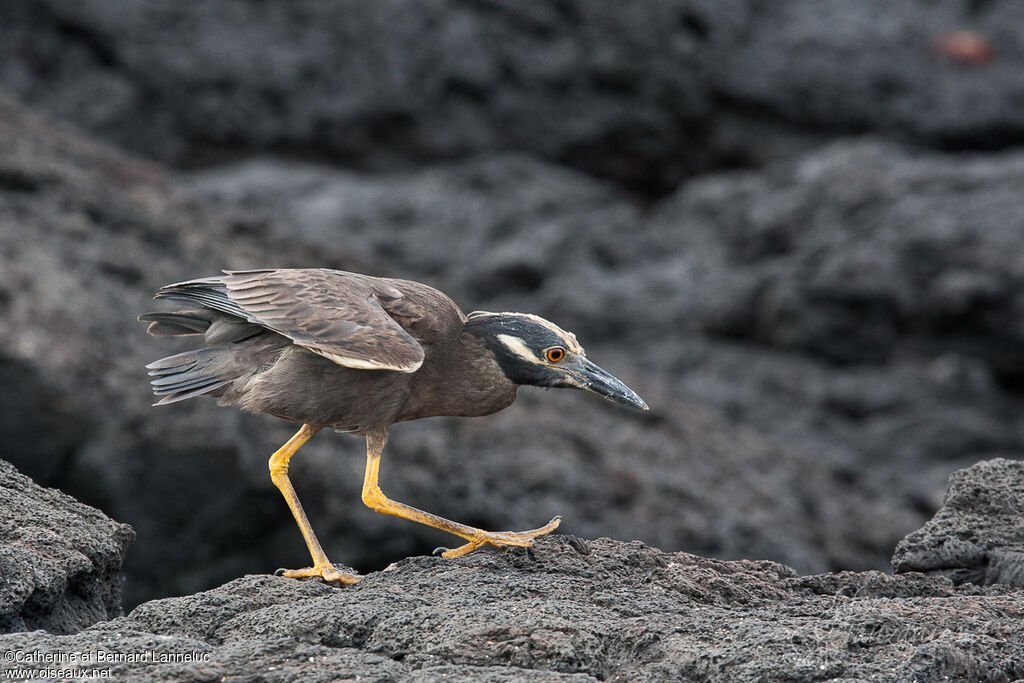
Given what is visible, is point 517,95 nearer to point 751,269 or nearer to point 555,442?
point 751,269

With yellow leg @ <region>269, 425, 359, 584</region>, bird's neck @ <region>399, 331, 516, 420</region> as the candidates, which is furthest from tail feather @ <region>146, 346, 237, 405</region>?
bird's neck @ <region>399, 331, 516, 420</region>

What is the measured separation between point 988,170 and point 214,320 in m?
9.59

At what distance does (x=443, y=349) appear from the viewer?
19.2ft

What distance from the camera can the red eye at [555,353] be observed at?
5926 millimetres

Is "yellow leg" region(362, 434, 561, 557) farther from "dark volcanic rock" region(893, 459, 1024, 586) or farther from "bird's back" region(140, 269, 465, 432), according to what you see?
"dark volcanic rock" region(893, 459, 1024, 586)

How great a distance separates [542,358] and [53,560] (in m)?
2.36

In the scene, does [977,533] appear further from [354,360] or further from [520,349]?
[354,360]

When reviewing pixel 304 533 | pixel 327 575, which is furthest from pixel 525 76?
pixel 327 575

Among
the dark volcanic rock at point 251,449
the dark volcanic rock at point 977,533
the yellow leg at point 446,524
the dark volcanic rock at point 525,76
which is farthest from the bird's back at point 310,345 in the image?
the dark volcanic rock at point 525,76

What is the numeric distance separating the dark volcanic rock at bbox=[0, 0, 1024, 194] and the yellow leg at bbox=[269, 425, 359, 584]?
9.62 metres

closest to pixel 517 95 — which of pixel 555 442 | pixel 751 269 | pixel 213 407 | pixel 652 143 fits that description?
pixel 652 143

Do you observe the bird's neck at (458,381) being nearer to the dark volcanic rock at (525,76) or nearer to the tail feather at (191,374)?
the tail feather at (191,374)

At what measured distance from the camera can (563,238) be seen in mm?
13391

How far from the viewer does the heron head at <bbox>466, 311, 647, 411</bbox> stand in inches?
234
